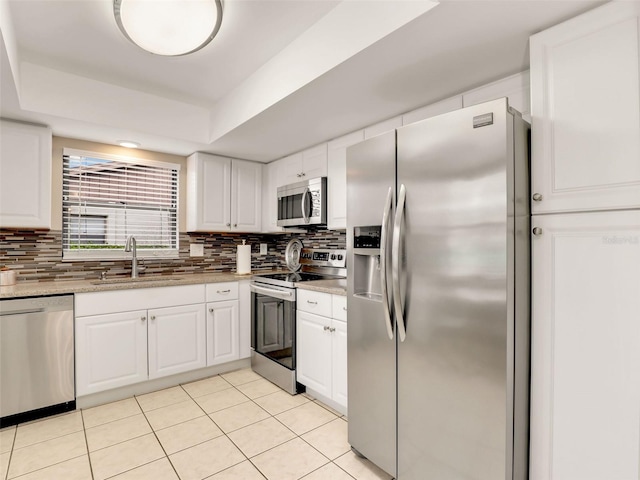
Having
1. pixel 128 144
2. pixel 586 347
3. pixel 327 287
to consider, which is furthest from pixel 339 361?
pixel 128 144

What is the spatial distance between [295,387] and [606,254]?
223cm

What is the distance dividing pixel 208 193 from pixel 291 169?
877 mm

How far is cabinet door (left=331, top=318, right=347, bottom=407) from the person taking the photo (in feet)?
7.51

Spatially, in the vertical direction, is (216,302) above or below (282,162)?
below

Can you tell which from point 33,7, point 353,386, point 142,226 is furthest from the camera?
point 142,226

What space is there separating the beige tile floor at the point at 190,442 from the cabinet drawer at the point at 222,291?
81 cm

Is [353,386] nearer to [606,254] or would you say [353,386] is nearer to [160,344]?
[606,254]

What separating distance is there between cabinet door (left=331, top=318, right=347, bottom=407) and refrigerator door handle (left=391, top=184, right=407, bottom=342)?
0.74 meters

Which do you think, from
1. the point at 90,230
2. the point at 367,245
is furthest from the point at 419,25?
the point at 90,230

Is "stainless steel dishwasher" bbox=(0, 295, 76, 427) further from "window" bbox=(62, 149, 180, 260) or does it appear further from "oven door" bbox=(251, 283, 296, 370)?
"oven door" bbox=(251, 283, 296, 370)

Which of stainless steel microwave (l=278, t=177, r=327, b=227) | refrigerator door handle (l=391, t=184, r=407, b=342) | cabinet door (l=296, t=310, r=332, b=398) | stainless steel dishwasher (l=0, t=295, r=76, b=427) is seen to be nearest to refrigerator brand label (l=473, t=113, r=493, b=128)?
refrigerator door handle (l=391, t=184, r=407, b=342)

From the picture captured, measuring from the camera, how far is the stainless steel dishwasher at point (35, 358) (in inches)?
87.8

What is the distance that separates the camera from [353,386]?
1.91 m

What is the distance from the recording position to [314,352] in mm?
2535
